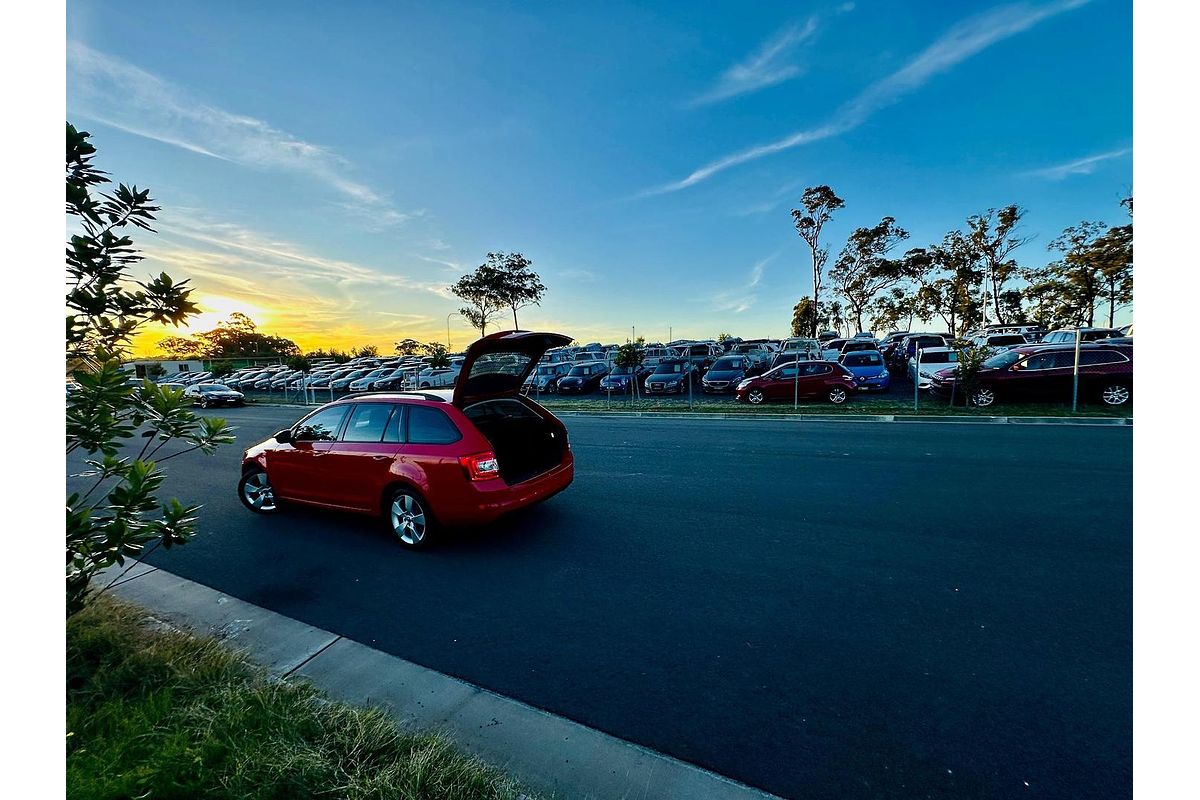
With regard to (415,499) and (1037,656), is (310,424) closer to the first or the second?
(415,499)

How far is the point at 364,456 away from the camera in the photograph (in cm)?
496

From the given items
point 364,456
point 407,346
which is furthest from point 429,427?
point 407,346

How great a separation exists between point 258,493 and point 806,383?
615 inches

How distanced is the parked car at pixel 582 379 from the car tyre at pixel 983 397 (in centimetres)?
1521

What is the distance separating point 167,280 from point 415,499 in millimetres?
2769

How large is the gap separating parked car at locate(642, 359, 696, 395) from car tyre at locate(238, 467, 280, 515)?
1776 centimetres

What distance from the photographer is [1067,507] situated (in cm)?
542

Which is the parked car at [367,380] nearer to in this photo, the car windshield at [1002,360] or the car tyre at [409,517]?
the car tyre at [409,517]

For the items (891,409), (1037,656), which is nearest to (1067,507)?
(1037,656)

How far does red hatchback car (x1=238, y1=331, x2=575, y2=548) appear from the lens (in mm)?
4535

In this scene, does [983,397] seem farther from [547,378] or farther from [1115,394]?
[547,378]

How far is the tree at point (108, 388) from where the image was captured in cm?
225

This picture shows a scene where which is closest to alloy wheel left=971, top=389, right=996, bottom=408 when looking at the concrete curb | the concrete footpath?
the concrete curb

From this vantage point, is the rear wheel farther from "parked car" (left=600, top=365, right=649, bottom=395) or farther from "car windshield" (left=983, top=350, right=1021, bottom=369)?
"parked car" (left=600, top=365, right=649, bottom=395)
